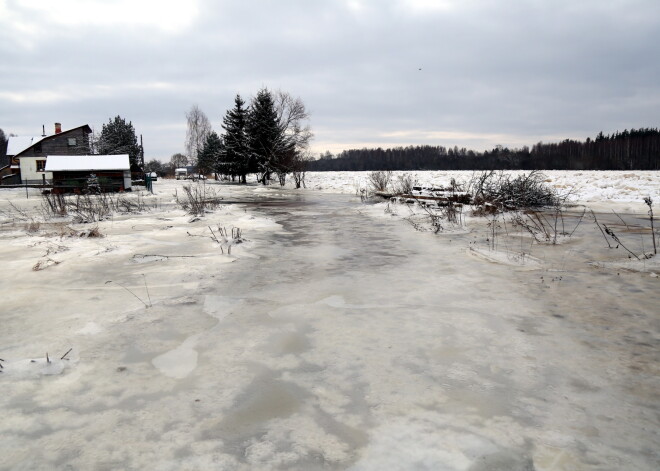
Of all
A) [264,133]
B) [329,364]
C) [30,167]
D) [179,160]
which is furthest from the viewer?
[179,160]

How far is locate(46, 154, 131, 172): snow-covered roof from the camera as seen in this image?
30.0 metres

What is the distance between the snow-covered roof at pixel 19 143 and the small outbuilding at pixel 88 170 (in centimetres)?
2468

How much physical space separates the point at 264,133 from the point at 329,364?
36.7m

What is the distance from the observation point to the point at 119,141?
2191 inches

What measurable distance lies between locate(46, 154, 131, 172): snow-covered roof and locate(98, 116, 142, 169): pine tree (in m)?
20.9

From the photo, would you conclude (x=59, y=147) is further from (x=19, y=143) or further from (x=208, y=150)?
(x=208, y=150)

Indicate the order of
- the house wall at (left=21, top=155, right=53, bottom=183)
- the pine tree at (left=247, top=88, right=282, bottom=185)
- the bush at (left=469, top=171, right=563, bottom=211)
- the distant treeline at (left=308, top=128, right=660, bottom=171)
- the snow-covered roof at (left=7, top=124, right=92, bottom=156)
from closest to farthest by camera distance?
the bush at (left=469, top=171, right=563, bottom=211)
the pine tree at (left=247, top=88, right=282, bottom=185)
the house wall at (left=21, top=155, right=53, bottom=183)
the snow-covered roof at (left=7, top=124, right=92, bottom=156)
the distant treeline at (left=308, top=128, right=660, bottom=171)

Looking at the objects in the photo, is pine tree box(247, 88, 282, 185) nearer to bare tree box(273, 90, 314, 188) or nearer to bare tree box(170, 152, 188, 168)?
bare tree box(273, 90, 314, 188)

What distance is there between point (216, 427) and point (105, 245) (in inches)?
237

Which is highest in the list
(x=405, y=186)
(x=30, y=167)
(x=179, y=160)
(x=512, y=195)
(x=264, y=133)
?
(x=179, y=160)

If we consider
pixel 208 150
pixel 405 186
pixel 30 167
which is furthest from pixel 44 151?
pixel 405 186

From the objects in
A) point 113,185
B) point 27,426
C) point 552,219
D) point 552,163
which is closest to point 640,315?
point 27,426

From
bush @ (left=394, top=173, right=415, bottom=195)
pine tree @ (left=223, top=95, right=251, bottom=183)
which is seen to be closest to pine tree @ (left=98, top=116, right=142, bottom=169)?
pine tree @ (left=223, top=95, right=251, bottom=183)

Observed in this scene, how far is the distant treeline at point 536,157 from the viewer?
6644cm
